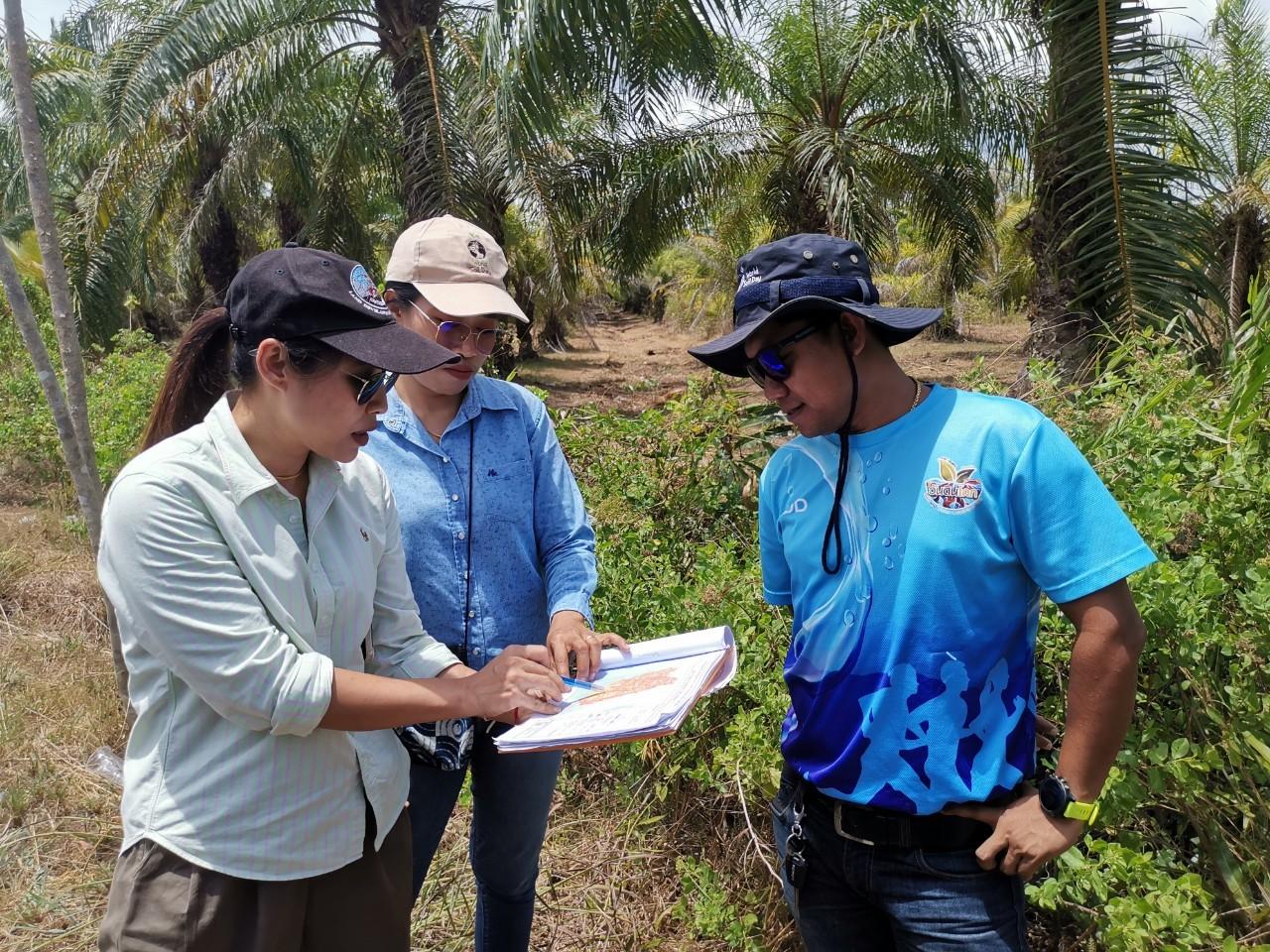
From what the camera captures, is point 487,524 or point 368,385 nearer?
point 368,385

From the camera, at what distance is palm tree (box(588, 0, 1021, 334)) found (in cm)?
1038

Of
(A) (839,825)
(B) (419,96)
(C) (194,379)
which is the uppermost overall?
(B) (419,96)

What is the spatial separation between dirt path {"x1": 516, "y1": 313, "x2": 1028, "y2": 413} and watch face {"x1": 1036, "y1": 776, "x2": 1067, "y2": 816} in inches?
448

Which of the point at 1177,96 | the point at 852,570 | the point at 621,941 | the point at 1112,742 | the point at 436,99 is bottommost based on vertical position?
the point at 621,941

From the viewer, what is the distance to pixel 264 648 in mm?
1494

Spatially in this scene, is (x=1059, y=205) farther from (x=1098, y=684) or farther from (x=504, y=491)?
(x=1098, y=684)

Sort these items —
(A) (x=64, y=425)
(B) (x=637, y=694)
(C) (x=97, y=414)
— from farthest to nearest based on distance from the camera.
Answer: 1. (C) (x=97, y=414)
2. (A) (x=64, y=425)
3. (B) (x=637, y=694)

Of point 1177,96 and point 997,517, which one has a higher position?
point 1177,96

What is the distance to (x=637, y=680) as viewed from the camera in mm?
1896

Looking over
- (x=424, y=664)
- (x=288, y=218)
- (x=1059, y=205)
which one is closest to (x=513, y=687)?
(x=424, y=664)

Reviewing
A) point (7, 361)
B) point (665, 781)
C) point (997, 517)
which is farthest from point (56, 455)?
point (997, 517)

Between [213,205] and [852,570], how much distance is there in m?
15.5

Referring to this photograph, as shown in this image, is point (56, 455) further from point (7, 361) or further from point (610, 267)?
point (610, 267)

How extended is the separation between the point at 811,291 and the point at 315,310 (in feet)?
2.64
